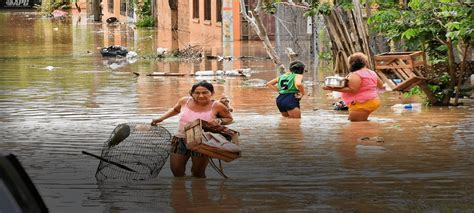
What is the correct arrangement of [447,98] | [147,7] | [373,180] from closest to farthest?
→ [373,180]
[447,98]
[147,7]

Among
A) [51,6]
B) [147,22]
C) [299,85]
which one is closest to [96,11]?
[51,6]

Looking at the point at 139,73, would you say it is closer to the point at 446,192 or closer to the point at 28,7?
the point at 446,192

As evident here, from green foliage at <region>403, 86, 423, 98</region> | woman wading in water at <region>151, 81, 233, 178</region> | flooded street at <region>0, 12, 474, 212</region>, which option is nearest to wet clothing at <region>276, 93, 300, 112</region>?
flooded street at <region>0, 12, 474, 212</region>

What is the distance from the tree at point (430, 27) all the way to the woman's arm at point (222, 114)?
568 centimetres

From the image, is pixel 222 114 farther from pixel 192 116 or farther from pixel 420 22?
pixel 420 22

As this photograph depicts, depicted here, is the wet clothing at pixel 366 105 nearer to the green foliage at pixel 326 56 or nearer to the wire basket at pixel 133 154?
the wire basket at pixel 133 154

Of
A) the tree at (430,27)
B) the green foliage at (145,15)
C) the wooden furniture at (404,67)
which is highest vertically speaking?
the green foliage at (145,15)

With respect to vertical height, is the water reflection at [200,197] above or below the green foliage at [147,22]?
below

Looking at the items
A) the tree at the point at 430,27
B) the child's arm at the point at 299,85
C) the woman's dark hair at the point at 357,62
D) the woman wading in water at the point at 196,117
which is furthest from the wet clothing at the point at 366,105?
the woman wading in water at the point at 196,117

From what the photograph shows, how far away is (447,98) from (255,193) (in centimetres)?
910

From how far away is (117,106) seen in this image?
19125mm

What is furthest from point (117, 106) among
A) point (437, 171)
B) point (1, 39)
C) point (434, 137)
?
point (1, 39)

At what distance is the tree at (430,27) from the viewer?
54.1ft

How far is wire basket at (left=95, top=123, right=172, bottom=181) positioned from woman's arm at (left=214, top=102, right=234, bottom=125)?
2.34 ft
